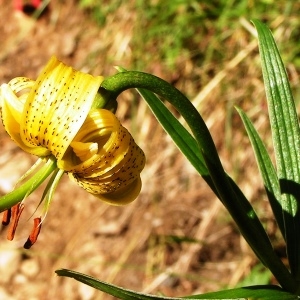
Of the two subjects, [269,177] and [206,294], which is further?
[269,177]

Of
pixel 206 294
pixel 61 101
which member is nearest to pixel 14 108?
pixel 61 101

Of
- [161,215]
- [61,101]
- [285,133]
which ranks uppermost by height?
[61,101]

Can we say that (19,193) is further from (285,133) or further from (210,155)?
(285,133)

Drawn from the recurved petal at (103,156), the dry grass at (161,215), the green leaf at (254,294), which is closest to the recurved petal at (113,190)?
the recurved petal at (103,156)

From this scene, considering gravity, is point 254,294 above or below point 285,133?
below

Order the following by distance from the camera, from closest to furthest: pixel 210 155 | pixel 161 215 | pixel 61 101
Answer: pixel 61 101 → pixel 210 155 → pixel 161 215

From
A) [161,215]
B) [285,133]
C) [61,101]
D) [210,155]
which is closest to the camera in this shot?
[61,101]

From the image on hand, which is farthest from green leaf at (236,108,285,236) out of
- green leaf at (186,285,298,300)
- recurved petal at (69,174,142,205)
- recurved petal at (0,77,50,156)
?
recurved petal at (0,77,50,156)

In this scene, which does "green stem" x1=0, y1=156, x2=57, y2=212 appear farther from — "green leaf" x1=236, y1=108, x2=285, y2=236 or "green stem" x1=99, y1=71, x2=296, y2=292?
"green leaf" x1=236, y1=108, x2=285, y2=236
